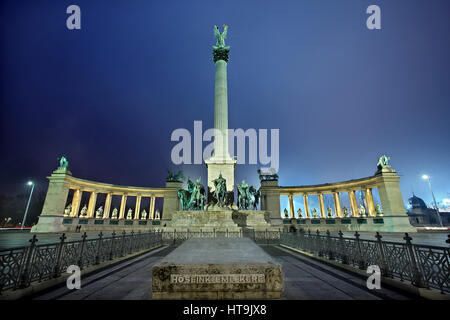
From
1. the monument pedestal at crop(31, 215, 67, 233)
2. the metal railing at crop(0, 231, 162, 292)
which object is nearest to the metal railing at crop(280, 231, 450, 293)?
the metal railing at crop(0, 231, 162, 292)

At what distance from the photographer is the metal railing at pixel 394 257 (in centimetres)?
476

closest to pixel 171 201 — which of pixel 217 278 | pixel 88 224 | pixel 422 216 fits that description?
pixel 88 224

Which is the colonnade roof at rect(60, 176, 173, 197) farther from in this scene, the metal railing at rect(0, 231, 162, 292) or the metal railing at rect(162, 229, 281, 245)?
the metal railing at rect(0, 231, 162, 292)

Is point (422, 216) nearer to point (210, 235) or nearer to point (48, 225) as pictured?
point (210, 235)

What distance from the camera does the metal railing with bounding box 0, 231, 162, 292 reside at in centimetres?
486

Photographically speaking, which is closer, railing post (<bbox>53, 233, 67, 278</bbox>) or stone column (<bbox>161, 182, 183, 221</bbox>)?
railing post (<bbox>53, 233, 67, 278</bbox>)

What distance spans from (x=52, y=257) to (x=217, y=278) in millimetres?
6275

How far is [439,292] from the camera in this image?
460 cm

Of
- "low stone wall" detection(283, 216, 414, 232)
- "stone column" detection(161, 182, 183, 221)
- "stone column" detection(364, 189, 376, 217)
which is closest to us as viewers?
"low stone wall" detection(283, 216, 414, 232)

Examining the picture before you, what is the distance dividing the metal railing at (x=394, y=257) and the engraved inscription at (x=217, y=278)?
422 cm

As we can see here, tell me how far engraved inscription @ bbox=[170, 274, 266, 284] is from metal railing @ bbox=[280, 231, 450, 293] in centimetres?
422
